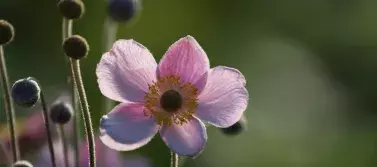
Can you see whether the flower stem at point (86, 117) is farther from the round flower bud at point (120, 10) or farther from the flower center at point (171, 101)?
the round flower bud at point (120, 10)

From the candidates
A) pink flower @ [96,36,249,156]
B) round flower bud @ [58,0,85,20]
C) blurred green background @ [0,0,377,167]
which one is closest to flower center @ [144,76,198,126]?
pink flower @ [96,36,249,156]

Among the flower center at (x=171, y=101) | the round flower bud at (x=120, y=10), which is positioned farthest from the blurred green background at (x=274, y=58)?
the flower center at (x=171, y=101)

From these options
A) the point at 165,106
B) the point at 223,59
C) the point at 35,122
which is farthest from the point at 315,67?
the point at 165,106

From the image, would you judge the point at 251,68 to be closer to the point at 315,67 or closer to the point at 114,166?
the point at 315,67

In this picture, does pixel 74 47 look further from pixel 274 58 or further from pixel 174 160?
pixel 274 58

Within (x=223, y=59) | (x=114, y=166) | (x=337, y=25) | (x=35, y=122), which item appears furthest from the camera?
(x=337, y=25)

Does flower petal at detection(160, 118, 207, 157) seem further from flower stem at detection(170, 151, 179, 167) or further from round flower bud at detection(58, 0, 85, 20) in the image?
round flower bud at detection(58, 0, 85, 20)

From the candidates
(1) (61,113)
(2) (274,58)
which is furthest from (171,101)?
(2) (274,58)
